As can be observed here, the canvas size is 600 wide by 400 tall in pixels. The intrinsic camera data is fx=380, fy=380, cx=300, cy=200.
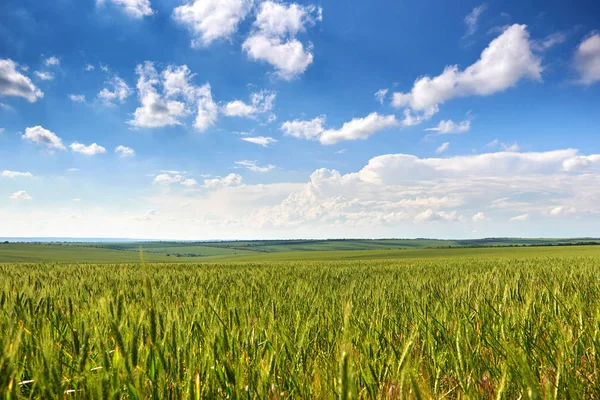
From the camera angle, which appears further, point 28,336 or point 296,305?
point 296,305

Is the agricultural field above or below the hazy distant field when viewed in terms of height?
above

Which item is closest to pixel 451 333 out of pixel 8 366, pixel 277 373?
pixel 277 373

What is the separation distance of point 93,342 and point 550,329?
9.32 ft

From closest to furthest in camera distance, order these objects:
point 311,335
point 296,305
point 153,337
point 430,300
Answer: point 153,337, point 311,335, point 296,305, point 430,300

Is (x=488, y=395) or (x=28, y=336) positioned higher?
(x=28, y=336)

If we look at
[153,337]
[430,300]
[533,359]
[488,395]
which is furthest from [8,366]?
[430,300]

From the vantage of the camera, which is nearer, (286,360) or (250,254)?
(286,360)

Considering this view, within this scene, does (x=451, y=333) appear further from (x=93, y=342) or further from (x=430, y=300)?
(x=93, y=342)

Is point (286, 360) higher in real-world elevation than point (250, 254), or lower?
higher

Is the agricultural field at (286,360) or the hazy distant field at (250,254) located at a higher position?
the agricultural field at (286,360)

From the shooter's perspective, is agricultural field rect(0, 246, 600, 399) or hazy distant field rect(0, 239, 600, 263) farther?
hazy distant field rect(0, 239, 600, 263)

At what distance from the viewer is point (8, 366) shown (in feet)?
2.94

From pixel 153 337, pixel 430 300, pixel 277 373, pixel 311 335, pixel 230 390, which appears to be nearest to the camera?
pixel 153 337

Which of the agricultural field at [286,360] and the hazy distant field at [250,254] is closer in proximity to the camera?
the agricultural field at [286,360]
